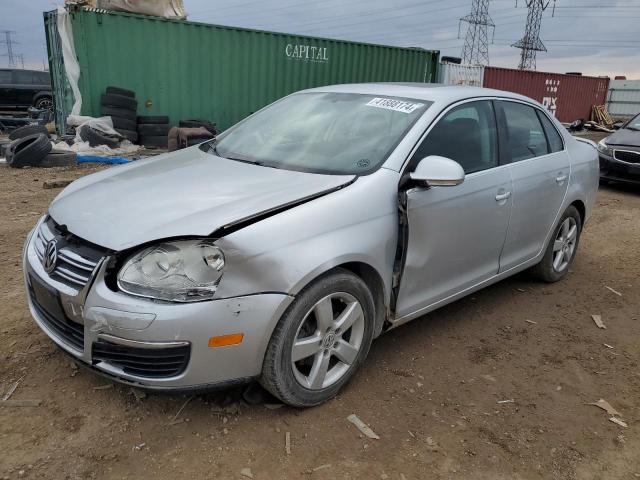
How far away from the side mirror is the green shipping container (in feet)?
32.8

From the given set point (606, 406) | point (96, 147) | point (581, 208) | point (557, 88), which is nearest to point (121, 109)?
point (96, 147)

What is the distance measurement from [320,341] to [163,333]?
2.57 ft

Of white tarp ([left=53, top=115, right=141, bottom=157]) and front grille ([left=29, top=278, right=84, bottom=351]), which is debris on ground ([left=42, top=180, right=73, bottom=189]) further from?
front grille ([left=29, top=278, right=84, bottom=351])

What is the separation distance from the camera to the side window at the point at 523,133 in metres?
3.88

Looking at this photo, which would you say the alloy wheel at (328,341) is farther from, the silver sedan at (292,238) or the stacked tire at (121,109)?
the stacked tire at (121,109)

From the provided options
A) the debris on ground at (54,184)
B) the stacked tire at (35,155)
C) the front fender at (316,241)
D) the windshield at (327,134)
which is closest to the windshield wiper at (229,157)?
the windshield at (327,134)

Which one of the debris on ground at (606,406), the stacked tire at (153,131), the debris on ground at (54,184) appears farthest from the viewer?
the stacked tire at (153,131)

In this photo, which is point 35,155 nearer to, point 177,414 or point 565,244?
point 177,414

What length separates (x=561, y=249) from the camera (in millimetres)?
4703

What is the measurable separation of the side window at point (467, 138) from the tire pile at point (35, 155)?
767 centimetres

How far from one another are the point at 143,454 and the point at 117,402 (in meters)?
0.42

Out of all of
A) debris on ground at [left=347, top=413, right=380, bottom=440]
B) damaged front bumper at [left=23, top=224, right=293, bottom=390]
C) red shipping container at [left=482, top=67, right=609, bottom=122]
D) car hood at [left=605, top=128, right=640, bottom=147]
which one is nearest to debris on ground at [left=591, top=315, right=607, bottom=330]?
debris on ground at [left=347, top=413, right=380, bottom=440]

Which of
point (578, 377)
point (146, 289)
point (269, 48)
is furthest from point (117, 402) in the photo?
point (269, 48)

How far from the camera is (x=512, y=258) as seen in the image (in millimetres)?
3998
